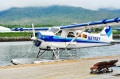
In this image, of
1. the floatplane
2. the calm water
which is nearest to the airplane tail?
the floatplane

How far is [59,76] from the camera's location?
362 inches

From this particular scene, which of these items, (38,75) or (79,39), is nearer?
(38,75)

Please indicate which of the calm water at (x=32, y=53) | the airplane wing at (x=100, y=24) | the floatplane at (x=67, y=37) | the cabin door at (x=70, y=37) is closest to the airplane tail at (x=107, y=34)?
the floatplane at (x=67, y=37)

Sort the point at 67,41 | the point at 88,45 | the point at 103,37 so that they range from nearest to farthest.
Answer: the point at 67,41, the point at 88,45, the point at 103,37

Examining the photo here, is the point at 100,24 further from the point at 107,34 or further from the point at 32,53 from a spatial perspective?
A: the point at 32,53

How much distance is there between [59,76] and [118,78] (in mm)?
2211

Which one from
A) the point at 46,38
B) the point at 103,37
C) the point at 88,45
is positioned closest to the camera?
the point at 46,38

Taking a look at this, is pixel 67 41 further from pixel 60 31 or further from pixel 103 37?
pixel 103 37

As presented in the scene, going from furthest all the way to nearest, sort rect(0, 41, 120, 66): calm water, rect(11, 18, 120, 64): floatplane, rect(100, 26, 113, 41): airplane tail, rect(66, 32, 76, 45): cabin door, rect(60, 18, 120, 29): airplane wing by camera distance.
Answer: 1. rect(0, 41, 120, 66): calm water
2. rect(100, 26, 113, 41): airplane tail
3. rect(66, 32, 76, 45): cabin door
4. rect(11, 18, 120, 64): floatplane
5. rect(60, 18, 120, 29): airplane wing

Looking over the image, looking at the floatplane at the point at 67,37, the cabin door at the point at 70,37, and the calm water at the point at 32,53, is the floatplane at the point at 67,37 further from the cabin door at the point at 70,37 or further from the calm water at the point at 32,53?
the calm water at the point at 32,53

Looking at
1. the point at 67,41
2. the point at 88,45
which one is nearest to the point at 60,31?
the point at 67,41

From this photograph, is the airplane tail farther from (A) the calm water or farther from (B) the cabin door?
(A) the calm water

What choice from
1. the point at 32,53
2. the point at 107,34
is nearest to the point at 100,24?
the point at 107,34

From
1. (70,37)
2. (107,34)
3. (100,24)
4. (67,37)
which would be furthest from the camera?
(107,34)
